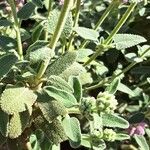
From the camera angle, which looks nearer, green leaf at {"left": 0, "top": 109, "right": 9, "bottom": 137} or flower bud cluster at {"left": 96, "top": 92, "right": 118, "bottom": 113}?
flower bud cluster at {"left": 96, "top": 92, "right": 118, "bottom": 113}

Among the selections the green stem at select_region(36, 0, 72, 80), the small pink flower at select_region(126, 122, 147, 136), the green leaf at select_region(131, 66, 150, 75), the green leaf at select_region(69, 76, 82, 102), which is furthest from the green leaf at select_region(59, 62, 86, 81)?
the green leaf at select_region(131, 66, 150, 75)

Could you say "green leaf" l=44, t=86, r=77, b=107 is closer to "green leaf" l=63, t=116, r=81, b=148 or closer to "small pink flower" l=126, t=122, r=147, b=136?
"green leaf" l=63, t=116, r=81, b=148

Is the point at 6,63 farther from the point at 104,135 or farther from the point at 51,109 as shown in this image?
the point at 104,135

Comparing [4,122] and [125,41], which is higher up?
[125,41]

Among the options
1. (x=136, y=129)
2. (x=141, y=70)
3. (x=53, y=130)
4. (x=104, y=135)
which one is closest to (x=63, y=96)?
(x=53, y=130)

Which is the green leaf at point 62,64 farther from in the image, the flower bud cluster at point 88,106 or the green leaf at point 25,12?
the green leaf at point 25,12
